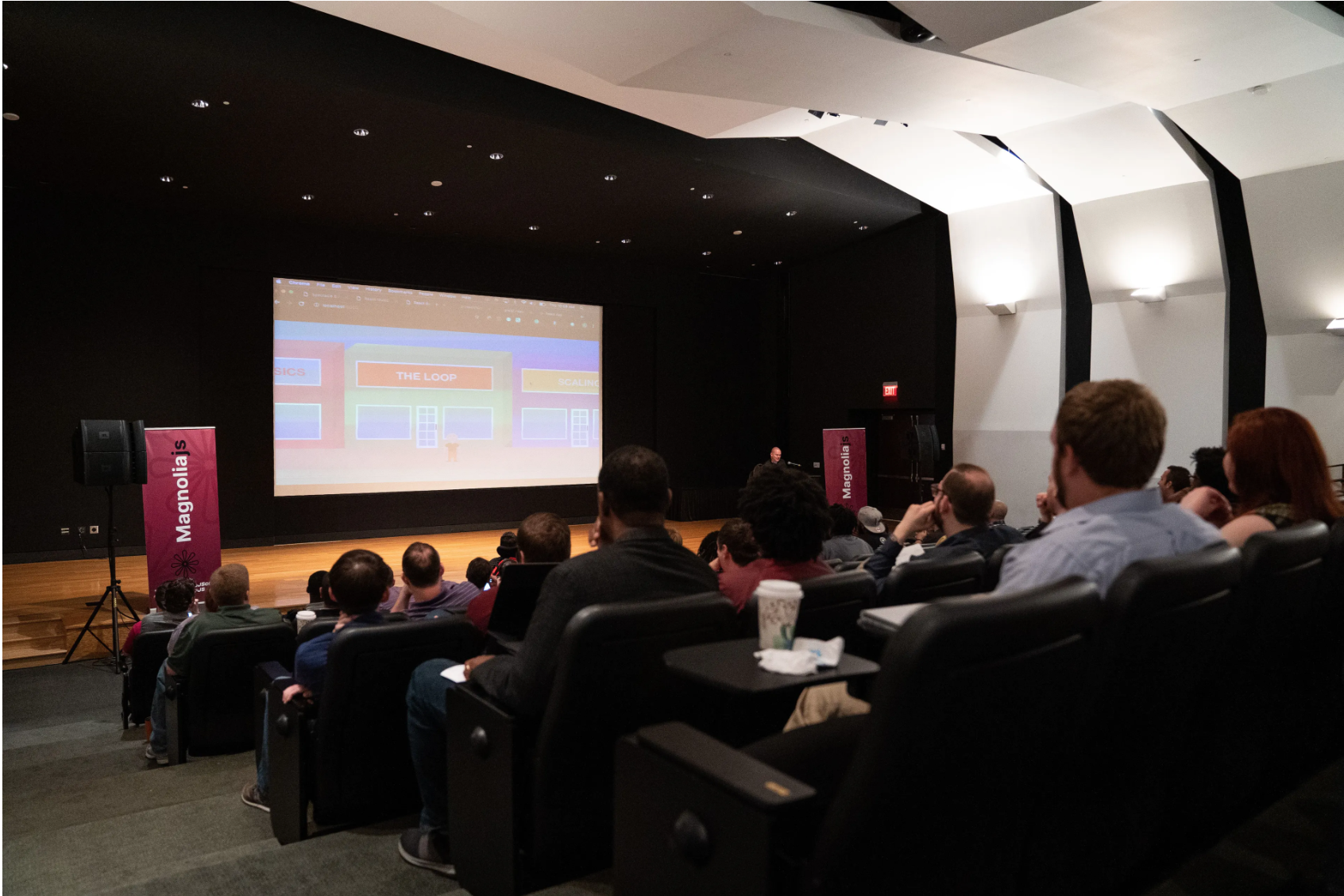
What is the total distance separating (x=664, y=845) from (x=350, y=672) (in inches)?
52.1

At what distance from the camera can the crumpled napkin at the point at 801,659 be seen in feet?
4.34

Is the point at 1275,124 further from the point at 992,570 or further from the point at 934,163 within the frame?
the point at 992,570

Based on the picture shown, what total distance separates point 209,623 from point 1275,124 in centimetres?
824

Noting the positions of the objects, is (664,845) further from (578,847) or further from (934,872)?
(578,847)

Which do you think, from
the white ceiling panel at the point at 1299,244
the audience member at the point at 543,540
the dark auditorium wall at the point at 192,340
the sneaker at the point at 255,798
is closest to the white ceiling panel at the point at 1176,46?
the white ceiling panel at the point at 1299,244

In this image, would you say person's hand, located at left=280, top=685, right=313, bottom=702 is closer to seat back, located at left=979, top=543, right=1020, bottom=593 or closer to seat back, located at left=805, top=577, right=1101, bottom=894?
seat back, located at left=805, top=577, right=1101, bottom=894

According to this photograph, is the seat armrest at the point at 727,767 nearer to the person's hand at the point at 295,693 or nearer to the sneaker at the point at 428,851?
the sneaker at the point at 428,851

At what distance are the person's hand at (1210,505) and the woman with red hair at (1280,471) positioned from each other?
1.86 feet

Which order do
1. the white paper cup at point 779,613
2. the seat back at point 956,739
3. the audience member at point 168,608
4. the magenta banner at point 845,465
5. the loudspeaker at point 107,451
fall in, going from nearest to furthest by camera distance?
the seat back at point 956,739 → the white paper cup at point 779,613 → the audience member at point 168,608 → the loudspeaker at point 107,451 → the magenta banner at point 845,465

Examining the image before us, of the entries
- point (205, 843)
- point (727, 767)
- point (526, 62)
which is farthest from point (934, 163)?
point (727, 767)

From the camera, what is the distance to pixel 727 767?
1.20 m

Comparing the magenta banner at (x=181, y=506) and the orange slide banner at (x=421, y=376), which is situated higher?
the orange slide banner at (x=421, y=376)

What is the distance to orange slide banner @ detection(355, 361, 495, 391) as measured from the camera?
10195 millimetres

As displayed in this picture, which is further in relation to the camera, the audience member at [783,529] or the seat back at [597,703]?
the audience member at [783,529]
